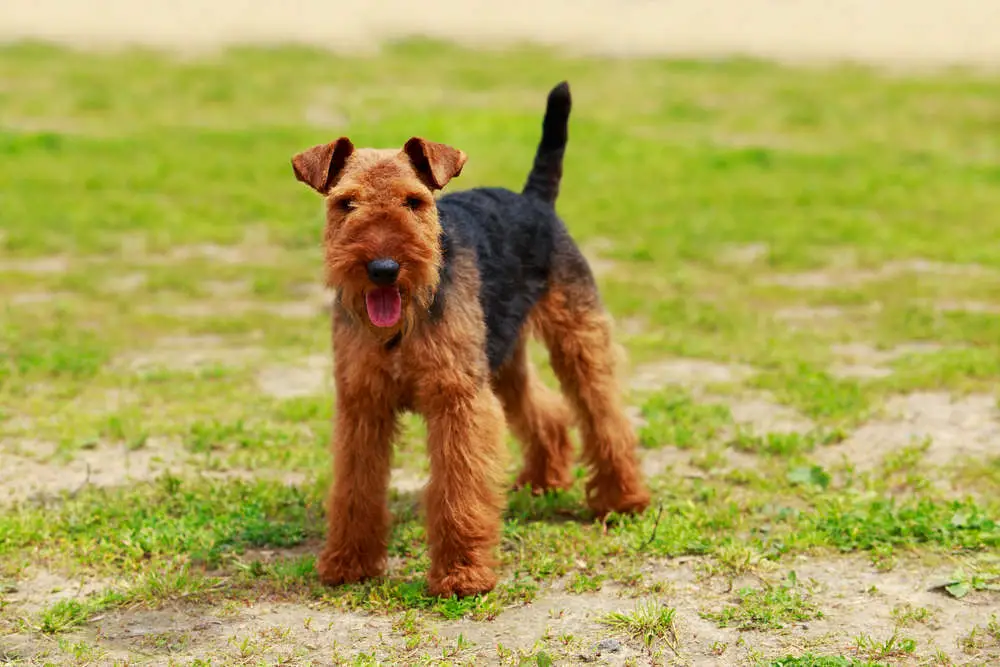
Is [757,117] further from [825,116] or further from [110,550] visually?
[110,550]

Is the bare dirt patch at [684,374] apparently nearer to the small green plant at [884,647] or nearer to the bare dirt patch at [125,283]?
the small green plant at [884,647]

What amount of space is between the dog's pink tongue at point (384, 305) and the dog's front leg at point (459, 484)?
46cm

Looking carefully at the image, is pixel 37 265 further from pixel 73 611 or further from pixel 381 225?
pixel 381 225

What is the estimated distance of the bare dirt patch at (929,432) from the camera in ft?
20.7

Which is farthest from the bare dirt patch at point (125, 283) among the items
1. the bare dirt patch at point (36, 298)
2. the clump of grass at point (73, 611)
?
the clump of grass at point (73, 611)

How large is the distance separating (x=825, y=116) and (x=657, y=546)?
14.5 m

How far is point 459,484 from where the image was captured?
15.5 feet

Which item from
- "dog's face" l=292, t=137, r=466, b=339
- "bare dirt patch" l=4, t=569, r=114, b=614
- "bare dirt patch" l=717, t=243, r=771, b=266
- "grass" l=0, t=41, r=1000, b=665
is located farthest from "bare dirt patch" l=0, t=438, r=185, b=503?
"bare dirt patch" l=717, t=243, r=771, b=266

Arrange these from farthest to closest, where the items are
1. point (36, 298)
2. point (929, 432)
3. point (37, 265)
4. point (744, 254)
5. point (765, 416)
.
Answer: point (744, 254), point (37, 265), point (36, 298), point (765, 416), point (929, 432)

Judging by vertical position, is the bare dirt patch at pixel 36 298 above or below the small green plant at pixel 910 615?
above

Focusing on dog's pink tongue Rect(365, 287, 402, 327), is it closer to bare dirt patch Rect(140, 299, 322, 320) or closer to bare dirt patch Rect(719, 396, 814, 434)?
bare dirt patch Rect(719, 396, 814, 434)

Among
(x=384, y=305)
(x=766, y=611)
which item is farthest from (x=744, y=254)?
(x=384, y=305)

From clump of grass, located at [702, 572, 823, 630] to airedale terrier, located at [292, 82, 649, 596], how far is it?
3.13ft

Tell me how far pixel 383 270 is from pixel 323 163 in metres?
0.58
